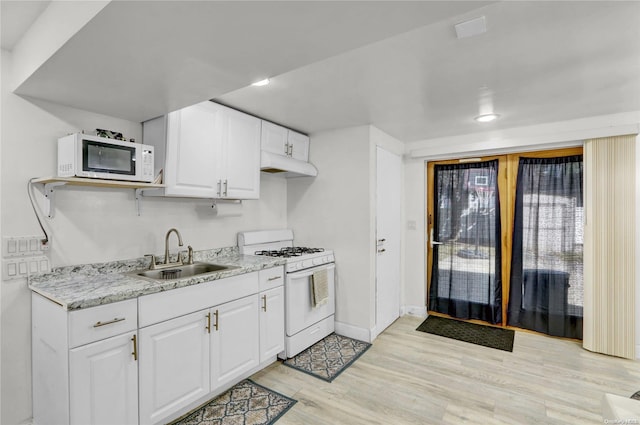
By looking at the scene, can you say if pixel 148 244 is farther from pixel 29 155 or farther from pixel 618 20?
pixel 618 20

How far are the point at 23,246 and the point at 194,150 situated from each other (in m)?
1.22

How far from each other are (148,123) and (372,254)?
2.41m

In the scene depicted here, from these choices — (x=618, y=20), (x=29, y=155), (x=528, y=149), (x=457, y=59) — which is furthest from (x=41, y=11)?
(x=528, y=149)

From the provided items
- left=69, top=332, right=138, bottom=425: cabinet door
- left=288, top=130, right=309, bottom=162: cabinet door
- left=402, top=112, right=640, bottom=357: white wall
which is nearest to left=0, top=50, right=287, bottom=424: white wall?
left=69, top=332, right=138, bottom=425: cabinet door

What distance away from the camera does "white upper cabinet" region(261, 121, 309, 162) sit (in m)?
3.16

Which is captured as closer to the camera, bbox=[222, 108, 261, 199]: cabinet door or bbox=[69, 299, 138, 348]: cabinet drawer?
Result: bbox=[69, 299, 138, 348]: cabinet drawer

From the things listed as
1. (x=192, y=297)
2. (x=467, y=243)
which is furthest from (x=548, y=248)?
(x=192, y=297)

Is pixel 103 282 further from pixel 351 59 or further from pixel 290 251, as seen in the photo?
pixel 351 59

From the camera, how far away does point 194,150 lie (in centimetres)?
252

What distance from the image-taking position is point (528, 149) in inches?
137

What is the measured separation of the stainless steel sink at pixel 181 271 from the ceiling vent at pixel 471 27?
2128 millimetres

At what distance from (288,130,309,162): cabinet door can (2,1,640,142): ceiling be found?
478 millimetres

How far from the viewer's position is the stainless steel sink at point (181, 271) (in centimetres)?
244

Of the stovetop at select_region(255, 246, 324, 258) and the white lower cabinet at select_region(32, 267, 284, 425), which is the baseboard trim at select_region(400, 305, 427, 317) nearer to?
the stovetop at select_region(255, 246, 324, 258)
